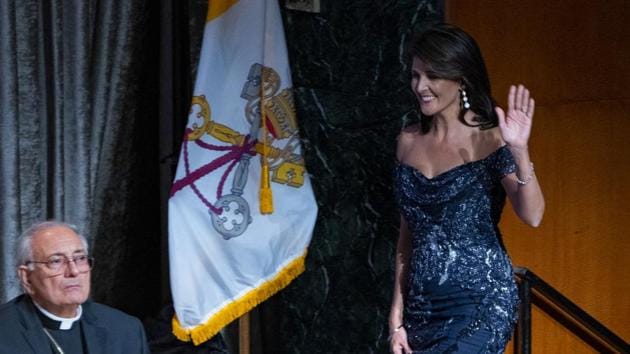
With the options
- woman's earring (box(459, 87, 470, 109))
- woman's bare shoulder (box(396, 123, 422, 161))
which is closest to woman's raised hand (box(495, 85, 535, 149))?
woman's earring (box(459, 87, 470, 109))

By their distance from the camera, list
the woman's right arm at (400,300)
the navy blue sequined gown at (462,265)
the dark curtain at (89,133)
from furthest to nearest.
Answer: the dark curtain at (89,133)
the woman's right arm at (400,300)
the navy blue sequined gown at (462,265)

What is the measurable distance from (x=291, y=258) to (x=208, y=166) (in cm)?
51

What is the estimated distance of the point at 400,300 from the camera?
4.03m

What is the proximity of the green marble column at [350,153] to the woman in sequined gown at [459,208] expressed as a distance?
3.18 ft

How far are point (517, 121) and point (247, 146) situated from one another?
1493 millimetres

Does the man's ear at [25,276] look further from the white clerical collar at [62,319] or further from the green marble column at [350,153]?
the green marble column at [350,153]

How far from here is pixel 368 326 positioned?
16.7ft

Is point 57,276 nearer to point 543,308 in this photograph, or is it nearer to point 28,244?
point 28,244

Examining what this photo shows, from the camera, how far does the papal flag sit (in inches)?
186

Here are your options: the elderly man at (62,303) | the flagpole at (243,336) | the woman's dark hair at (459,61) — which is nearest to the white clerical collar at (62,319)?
the elderly man at (62,303)

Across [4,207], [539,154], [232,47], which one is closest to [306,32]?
[232,47]

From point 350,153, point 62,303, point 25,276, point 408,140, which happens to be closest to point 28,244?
point 25,276

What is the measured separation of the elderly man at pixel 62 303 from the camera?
3514 millimetres

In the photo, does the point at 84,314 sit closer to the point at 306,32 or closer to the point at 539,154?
the point at 306,32
